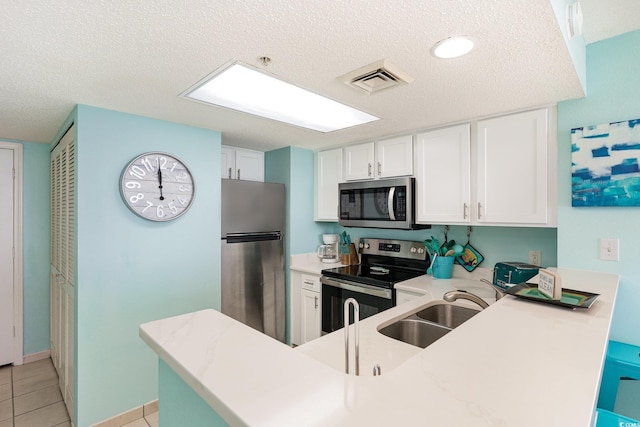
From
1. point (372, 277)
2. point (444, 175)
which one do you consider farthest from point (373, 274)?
point (444, 175)

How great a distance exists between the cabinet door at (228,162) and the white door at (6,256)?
1.97m

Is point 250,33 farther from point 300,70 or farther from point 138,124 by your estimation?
point 138,124

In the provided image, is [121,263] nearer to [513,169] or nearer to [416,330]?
[416,330]

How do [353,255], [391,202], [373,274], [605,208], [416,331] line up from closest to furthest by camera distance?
[416,331]
[605,208]
[391,202]
[373,274]
[353,255]

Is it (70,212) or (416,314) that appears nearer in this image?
(416,314)

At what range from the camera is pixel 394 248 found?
9.92ft

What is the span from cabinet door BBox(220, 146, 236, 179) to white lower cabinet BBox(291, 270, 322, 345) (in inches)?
46.8

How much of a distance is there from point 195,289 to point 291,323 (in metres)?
1.14

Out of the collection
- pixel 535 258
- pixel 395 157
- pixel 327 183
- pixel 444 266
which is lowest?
Result: pixel 444 266

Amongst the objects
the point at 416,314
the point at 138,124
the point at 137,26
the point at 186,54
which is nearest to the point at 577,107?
the point at 416,314

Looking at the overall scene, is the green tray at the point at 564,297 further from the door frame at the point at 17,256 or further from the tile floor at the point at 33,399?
the door frame at the point at 17,256

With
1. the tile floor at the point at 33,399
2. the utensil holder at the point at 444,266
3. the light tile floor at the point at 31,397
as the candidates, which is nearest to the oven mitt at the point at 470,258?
the utensil holder at the point at 444,266

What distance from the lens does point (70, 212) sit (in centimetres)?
213

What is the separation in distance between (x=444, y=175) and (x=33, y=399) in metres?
3.69
